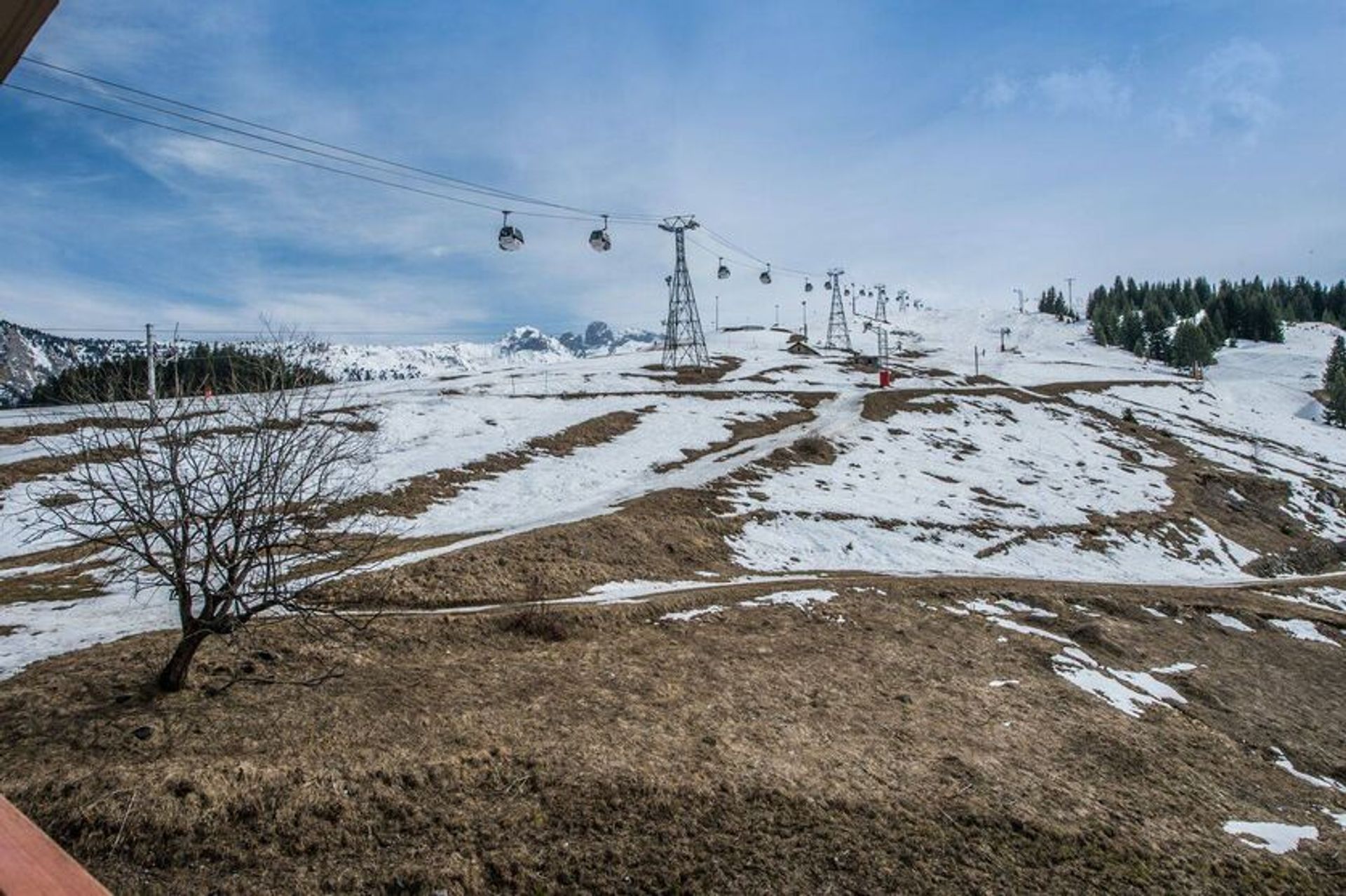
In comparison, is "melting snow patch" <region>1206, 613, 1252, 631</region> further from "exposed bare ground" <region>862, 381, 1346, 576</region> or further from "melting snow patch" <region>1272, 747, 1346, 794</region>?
"melting snow patch" <region>1272, 747, 1346, 794</region>

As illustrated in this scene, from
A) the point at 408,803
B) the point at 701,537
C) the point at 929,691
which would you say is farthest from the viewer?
the point at 701,537

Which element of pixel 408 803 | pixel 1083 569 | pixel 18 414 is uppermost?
pixel 18 414

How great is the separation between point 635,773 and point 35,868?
33.2 feet

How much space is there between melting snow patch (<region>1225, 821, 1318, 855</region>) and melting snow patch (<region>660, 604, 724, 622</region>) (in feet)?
37.8

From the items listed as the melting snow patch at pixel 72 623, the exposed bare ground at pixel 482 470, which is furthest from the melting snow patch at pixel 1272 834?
the melting snow patch at pixel 72 623

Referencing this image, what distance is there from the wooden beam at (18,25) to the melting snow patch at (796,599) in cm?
1961

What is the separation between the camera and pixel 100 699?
11695mm

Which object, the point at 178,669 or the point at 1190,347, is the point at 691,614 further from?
the point at 1190,347

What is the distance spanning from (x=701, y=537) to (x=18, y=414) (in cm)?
4163

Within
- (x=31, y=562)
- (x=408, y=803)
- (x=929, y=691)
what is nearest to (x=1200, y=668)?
(x=929, y=691)

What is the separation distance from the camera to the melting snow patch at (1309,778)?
1404 cm

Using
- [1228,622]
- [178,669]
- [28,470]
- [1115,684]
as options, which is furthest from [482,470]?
[1228,622]

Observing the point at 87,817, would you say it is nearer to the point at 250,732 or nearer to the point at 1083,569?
the point at 250,732

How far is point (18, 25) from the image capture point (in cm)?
250
